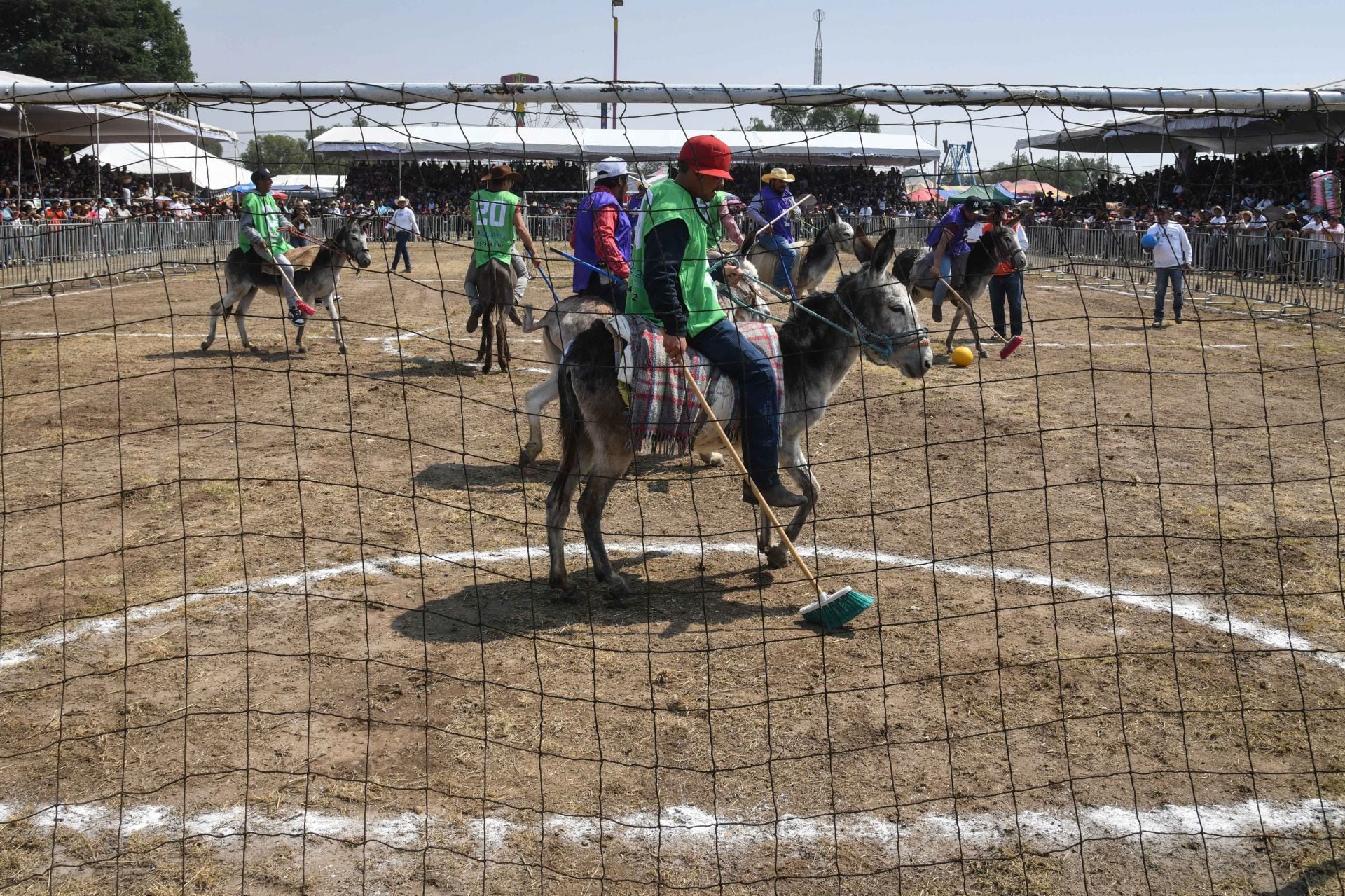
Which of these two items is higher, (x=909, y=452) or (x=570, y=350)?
(x=570, y=350)

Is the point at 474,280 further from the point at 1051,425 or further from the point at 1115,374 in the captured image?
the point at 1115,374

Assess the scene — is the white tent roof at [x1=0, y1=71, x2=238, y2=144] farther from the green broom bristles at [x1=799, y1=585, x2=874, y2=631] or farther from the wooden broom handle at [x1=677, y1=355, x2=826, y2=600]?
the green broom bristles at [x1=799, y1=585, x2=874, y2=631]

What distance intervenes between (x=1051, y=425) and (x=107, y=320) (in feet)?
45.9

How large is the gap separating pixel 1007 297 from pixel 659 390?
11226 millimetres

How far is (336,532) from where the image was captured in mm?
7633

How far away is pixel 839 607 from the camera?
20.3ft

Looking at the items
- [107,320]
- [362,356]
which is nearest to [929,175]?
[362,356]

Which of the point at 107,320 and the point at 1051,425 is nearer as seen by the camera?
the point at 1051,425

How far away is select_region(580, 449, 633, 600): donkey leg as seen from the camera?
6.31m

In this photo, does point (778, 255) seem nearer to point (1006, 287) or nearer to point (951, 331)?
point (951, 331)

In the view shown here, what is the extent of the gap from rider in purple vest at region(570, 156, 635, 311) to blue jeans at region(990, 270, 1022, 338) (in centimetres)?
742

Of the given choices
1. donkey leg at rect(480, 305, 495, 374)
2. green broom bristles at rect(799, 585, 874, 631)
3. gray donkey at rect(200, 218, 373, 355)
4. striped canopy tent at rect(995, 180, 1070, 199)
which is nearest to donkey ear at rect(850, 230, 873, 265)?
striped canopy tent at rect(995, 180, 1070, 199)

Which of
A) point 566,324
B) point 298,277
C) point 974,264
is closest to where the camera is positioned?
point 566,324

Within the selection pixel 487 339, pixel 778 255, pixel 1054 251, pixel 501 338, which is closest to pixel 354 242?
pixel 487 339
